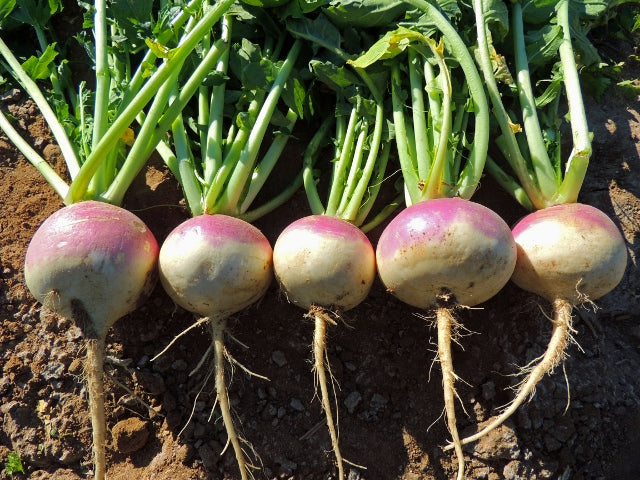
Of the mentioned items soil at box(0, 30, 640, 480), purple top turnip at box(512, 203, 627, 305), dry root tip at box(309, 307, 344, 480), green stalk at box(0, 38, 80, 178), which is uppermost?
green stalk at box(0, 38, 80, 178)

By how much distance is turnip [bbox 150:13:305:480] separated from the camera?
2.33 meters

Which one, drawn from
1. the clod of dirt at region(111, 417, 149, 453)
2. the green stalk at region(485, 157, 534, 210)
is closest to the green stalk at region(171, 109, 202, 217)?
the clod of dirt at region(111, 417, 149, 453)

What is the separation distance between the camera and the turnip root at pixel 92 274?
7.35 ft

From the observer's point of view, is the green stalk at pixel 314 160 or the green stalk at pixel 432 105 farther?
the green stalk at pixel 314 160

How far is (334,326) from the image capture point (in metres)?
2.64

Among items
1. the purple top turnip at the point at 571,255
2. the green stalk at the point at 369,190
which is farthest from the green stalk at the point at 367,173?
the purple top turnip at the point at 571,255

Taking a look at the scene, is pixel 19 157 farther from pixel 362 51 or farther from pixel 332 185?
pixel 362 51

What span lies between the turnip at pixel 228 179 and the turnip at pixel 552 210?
107cm

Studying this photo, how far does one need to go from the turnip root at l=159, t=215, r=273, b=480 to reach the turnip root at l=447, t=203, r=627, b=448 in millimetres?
1211

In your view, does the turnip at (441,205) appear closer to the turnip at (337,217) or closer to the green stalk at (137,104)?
the turnip at (337,217)

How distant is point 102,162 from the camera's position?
2557mm

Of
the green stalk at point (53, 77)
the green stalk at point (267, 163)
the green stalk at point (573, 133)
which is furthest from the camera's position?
the green stalk at point (53, 77)

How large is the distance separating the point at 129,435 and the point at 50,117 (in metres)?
1.70

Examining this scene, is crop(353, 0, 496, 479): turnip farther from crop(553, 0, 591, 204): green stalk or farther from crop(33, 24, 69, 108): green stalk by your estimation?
crop(33, 24, 69, 108): green stalk
